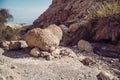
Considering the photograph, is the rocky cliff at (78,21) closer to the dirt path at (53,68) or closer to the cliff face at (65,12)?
the cliff face at (65,12)

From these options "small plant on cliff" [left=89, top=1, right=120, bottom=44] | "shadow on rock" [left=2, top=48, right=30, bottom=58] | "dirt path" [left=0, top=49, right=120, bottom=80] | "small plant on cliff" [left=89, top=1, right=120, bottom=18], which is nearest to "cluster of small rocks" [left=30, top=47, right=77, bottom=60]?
"dirt path" [left=0, top=49, right=120, bottom=80]

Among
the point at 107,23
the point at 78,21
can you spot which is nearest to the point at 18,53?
the point at 107,23

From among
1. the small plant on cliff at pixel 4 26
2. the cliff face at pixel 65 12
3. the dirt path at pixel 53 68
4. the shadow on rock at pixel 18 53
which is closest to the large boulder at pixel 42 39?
the shadow on rock at pixel 18 53

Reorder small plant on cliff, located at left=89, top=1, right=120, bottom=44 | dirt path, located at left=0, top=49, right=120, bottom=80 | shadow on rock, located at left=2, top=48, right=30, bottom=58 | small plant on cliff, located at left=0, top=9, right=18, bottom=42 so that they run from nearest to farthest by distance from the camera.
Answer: dirt path, located at left=0, top=49, right=120, bottom=80, shadow on rock, located at left=2, top=48, right=30, bottom=58, small plant on cliff, located at left=89, top=1, right=120, bottom=44, small plant on cliff, located at left=0, top=9, right=18, bottom=42

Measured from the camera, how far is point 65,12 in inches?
560

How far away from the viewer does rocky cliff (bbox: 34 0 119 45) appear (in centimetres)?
1064

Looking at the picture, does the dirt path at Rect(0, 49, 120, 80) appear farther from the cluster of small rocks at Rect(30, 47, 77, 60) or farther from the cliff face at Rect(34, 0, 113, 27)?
the cliff face at Rect(34, 0, 113, 27)

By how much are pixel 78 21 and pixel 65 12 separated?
8.08ft

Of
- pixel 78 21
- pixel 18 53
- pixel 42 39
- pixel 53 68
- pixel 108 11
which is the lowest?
pixel 53 68

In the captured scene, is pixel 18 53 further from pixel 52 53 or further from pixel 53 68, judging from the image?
pixel 53 68

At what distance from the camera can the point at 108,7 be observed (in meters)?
10.6

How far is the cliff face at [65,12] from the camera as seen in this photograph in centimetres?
1261

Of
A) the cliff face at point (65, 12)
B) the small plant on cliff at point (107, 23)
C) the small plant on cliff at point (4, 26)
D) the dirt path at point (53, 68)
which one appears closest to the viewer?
the dirt path at point (53, 68)

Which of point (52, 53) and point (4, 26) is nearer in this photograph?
point (52, 53)
